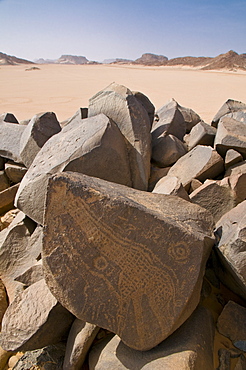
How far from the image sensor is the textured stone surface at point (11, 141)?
10.2ft

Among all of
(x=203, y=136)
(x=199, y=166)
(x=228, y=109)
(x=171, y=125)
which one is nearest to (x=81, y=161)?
(x=199, y=166)

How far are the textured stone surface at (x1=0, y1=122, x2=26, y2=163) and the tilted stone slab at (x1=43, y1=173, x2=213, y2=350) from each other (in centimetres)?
180

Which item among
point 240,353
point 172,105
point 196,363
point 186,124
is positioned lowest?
point 240,353

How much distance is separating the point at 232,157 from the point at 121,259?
1342 mm

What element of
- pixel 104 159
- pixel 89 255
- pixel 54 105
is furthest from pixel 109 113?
pixel 54 105

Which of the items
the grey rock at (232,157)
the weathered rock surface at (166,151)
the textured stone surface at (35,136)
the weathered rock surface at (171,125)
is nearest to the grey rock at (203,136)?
the weathered rock surface at (166,151)

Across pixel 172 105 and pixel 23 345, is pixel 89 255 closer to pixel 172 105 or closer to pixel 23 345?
pixel 23 345

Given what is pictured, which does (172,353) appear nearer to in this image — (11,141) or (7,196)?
(7,196)

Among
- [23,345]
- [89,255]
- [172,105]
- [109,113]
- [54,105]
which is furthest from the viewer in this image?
[54,105]

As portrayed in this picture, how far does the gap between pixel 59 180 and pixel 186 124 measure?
8.33 ft

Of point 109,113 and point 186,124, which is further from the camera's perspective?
point 186,124

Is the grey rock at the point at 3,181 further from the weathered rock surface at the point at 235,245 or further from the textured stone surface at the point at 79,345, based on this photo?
the weathered rock surface at the point at 235,245

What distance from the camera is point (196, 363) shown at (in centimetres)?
138

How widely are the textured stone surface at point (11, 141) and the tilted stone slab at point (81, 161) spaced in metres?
0.93
